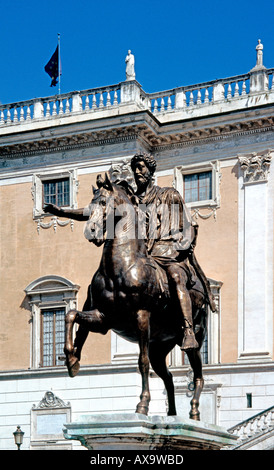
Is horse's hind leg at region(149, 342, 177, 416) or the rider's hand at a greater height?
the rider's hand

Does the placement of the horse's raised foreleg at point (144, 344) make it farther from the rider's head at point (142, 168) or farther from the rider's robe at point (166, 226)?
the rider's head at point (142, 168)

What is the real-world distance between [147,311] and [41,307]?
67.8ft

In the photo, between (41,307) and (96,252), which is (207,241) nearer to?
(96,252)

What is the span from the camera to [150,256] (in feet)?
39.1

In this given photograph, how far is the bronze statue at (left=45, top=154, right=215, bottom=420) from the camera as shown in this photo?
11.4m

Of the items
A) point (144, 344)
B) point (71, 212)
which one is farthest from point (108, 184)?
point (144, 344)

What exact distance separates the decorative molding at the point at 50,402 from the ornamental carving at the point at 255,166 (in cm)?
886

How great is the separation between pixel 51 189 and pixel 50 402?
6896mm

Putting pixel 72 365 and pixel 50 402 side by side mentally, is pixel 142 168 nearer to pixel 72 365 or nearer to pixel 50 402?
pixel 72 365

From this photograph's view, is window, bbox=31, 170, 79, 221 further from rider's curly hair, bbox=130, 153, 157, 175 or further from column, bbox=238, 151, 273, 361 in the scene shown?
rider's curly hair, bbox=130, 153, 157, 175

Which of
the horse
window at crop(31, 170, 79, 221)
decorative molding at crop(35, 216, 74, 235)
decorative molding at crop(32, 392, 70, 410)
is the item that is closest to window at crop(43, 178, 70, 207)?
window at crop(31, 170, 79, 221)

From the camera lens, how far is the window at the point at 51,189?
32.3 meters

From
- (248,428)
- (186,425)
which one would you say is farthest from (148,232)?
(248,428)
